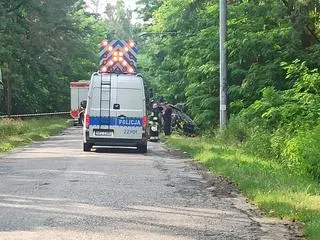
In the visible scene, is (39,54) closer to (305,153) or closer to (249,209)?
(305,153)

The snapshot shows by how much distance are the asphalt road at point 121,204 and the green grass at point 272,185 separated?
287 mm

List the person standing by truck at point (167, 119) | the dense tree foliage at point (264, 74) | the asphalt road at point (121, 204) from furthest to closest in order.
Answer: the person standing by truck at point (167, 119) < the dense tree foliage at point (264, 74) < the asphalt road at point (121, 204)

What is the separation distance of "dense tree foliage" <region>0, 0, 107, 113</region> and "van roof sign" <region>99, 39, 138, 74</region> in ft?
36.2

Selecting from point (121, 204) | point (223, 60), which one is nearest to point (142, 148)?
point (223, 60)

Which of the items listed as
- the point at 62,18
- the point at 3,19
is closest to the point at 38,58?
the point at 62,18

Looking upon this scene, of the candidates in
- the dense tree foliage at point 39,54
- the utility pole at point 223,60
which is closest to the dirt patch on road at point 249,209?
the utility pole at point 223,60

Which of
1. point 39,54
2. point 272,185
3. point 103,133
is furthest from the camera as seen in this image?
point 39,54

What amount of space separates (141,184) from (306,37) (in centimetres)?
1252

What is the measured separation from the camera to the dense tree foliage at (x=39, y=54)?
37750 mm

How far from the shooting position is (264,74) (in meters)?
23.0

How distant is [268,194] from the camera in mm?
10641

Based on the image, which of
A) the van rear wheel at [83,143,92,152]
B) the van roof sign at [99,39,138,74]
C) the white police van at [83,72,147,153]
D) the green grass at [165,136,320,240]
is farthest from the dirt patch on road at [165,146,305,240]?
the van roof sign at [99,39,138,74]

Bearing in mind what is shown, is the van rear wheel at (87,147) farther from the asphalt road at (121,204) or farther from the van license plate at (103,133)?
the asphalt road at (121,204)

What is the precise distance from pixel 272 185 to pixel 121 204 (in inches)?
116
